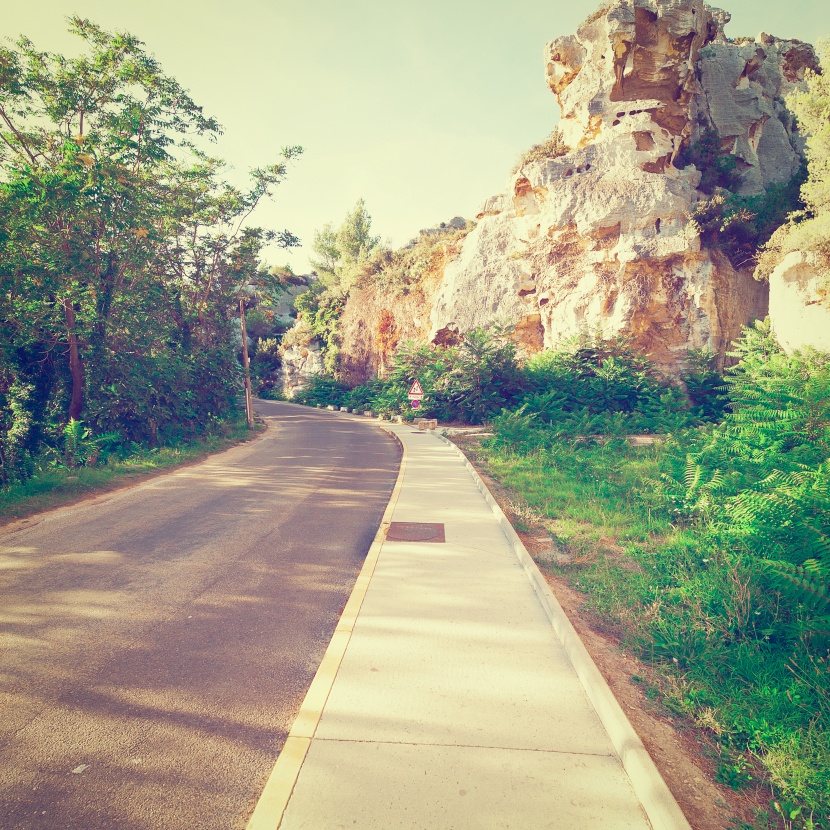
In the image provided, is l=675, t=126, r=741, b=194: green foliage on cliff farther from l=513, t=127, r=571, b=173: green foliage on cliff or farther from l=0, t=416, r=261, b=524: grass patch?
l=0, t=416, r=261, b=524: grass patch

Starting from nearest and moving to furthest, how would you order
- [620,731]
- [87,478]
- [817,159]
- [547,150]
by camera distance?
[620,731] < [87,478] < [817,159] < [547,150]

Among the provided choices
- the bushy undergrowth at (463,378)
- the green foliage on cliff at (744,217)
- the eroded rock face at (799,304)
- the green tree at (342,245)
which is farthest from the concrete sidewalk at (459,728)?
the green tree at (342,245)

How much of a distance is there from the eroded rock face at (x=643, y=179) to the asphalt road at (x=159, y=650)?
22.1 meters

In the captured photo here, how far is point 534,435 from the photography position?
688 inches

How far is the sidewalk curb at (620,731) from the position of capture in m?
2.60

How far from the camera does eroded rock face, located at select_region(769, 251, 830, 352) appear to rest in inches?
704

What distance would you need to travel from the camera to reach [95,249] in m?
14.3

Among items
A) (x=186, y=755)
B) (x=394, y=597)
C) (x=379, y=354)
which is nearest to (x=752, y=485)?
(x=394, y=597)

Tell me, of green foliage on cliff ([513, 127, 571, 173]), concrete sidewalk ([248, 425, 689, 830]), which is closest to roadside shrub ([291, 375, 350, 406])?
green foliage on cliff ([513, 127, 571, 173])

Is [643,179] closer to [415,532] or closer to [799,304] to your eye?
[799,304]

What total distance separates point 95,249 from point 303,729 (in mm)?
15368

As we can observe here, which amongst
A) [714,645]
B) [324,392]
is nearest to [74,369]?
[714,645]

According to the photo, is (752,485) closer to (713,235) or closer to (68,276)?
(68,276)

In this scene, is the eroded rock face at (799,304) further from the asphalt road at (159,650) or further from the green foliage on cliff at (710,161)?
the asphalt road at (159,650)
